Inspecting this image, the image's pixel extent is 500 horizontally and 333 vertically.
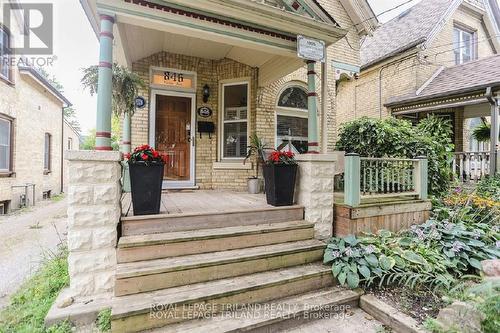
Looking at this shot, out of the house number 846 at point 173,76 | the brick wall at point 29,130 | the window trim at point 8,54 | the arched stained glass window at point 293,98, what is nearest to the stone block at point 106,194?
the house number 846 at point 173,76

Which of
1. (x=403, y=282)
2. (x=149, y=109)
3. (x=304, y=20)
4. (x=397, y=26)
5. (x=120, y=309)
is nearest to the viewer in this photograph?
(x=120, y=309)

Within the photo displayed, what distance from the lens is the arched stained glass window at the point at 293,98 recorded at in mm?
5961

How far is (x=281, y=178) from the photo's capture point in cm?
353

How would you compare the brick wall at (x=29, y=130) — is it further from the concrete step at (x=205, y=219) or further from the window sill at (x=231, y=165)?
the concrete step at (x=205, y=219)

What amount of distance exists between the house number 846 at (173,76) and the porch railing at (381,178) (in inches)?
144

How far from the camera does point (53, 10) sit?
6.57 metres

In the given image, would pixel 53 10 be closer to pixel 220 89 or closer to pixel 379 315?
pixel 220 89

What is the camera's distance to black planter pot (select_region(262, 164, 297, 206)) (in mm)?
3512

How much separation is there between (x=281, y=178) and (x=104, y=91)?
226cm

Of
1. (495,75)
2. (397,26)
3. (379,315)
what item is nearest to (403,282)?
(379,315)

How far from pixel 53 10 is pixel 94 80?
4931 mm

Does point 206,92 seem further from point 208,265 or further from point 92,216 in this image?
point 208,265

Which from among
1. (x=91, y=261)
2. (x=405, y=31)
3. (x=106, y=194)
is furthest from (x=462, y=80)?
(x=91, y=261)
